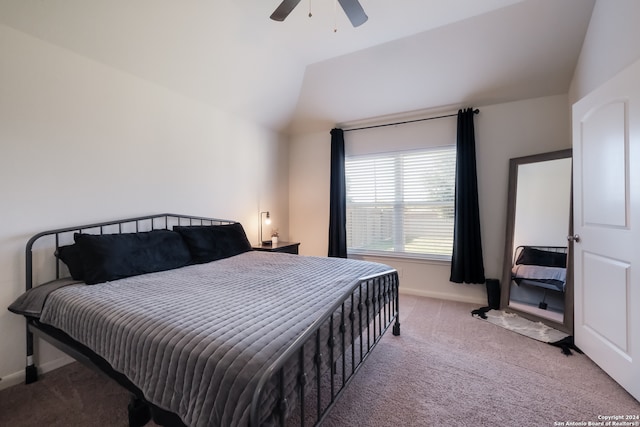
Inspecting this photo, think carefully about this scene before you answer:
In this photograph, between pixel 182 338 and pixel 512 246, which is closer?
pixel 182 338

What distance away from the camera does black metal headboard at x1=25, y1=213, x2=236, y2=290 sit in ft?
6.28

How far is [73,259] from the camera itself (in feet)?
6.38

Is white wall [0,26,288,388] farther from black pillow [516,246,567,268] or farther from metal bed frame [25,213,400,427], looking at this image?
black pillow [516,246,567,268]

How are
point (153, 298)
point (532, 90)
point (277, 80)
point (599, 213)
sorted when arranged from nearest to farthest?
1. point (153, 298)
2. point (599, 213)
3. point (532, 90)
4. point (277, 80)

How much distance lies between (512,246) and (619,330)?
1335mm

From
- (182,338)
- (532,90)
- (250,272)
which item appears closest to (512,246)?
(532,90)

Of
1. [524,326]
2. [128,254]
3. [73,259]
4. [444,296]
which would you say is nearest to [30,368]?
[73,259]

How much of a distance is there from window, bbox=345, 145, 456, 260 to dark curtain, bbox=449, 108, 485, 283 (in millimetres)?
195

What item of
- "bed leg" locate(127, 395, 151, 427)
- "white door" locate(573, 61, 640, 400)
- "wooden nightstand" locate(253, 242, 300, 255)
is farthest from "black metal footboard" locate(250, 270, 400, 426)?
"wooden nightstand" locate(253, 242, 300, 255)

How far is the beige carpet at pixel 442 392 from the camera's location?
61.3 inches

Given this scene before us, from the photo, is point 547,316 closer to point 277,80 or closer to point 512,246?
point 512,246

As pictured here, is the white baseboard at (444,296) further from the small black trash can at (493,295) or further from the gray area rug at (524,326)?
the gray area rug at (524,326)

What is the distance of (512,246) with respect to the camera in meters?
3.09

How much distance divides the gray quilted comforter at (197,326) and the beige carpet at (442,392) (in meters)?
0.52
